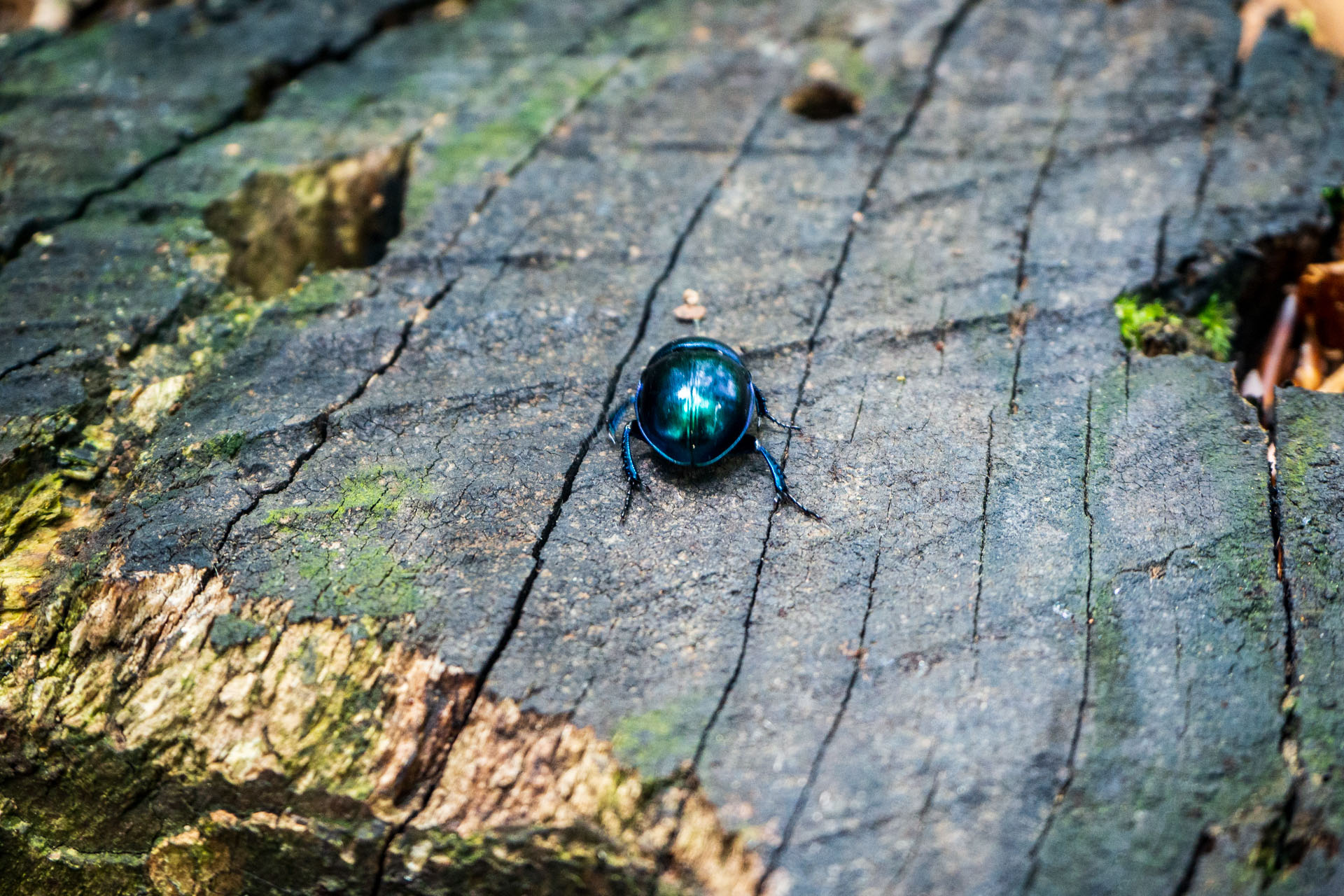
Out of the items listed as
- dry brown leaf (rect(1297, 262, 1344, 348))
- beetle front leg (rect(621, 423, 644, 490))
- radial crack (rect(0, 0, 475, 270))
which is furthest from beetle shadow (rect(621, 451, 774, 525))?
radial crack (rect(0, 0, 475, 270))

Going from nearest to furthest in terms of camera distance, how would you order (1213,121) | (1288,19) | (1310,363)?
(1310,363), (1213,121), (1288,19)

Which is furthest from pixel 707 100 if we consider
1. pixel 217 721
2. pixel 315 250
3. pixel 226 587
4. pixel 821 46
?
pixel 217 721

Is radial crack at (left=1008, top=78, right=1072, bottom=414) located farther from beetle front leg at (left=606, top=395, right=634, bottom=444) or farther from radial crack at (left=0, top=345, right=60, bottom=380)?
radial crack at (left=0, top=345, right=60, bottom=380)

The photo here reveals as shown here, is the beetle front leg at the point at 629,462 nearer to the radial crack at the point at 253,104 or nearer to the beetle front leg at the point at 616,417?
the beetle front leg at the point at 616,417

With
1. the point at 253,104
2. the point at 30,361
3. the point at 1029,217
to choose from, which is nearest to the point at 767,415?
the point at 1029,217

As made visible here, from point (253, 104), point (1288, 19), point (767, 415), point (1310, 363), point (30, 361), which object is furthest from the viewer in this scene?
point (1288, 19)

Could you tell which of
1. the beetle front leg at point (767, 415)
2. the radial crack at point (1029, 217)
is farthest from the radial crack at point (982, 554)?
the beetle front leg at point (767, 415)

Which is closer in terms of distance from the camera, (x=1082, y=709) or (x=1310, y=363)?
(x=1082, y=709)

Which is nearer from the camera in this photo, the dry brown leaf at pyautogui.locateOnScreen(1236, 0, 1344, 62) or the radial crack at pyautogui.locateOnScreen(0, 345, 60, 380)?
the radial crack at pyautogui.locateOnScreen(0, 345, 60, 380)

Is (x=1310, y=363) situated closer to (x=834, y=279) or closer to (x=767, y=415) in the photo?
(x=834, y=279)
